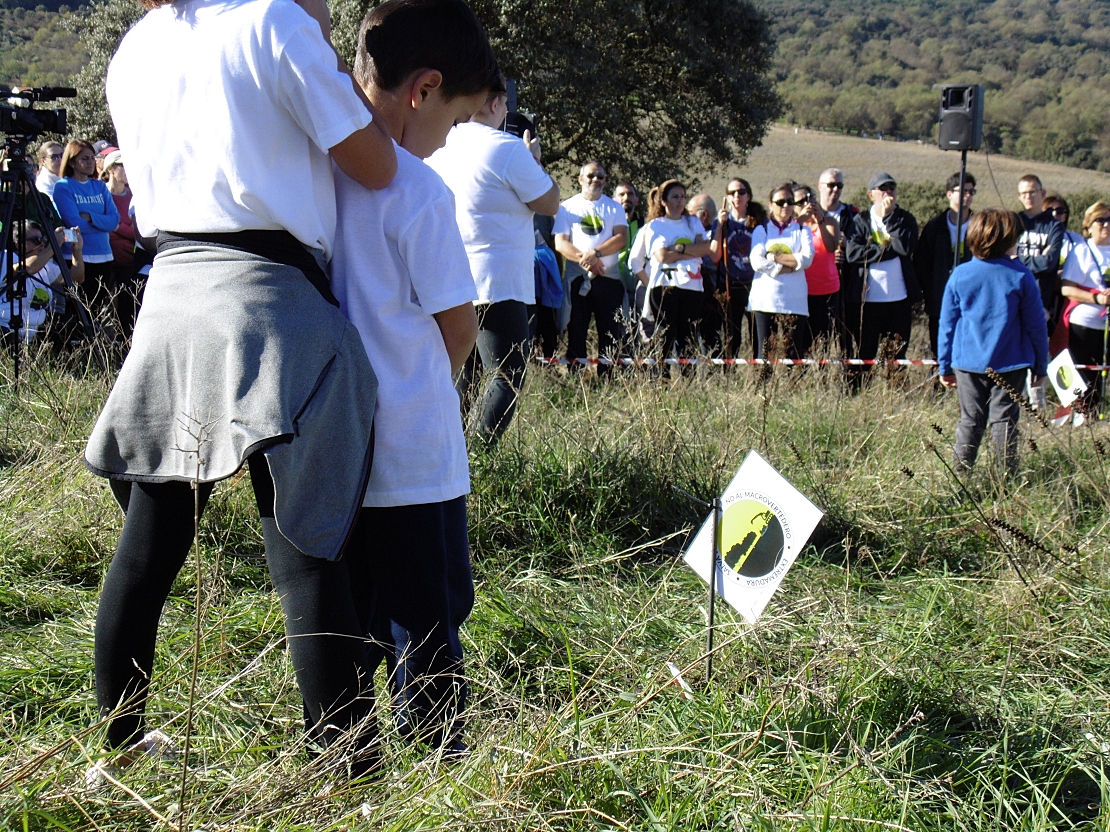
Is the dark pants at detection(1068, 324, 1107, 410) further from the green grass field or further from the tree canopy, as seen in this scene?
the tree canopy

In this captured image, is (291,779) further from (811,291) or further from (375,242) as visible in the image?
(811,291)

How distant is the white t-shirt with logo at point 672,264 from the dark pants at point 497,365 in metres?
3.70

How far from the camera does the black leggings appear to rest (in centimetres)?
169

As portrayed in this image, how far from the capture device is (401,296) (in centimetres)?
175

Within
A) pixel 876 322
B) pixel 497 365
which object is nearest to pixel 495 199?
pixel 497 365

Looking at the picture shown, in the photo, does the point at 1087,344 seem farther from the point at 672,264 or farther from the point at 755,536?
the point at 755,536

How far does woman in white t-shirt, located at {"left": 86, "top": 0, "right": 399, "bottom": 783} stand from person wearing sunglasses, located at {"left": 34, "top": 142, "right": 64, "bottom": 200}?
642 cm

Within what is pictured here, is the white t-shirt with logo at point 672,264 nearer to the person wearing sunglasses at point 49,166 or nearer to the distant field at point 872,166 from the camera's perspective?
the person wearing sunglasses at point 49,166

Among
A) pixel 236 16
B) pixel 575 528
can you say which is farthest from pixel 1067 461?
pixel 236 16

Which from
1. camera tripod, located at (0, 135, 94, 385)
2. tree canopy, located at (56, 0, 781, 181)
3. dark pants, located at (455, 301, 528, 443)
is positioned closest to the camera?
dark pants, located at (455, 301, 528, 443)

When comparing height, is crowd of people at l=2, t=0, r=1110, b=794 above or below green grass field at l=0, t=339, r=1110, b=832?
above

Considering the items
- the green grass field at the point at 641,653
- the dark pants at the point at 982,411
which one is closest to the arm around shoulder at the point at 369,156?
the green grass field at the point at 641,653

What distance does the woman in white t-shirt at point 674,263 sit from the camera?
24.8 ft

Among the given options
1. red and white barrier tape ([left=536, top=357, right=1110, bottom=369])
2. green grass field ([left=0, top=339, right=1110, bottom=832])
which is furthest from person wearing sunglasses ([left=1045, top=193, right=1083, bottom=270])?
green grass field ([left=0, top=339, right=1110, bottom=832])
